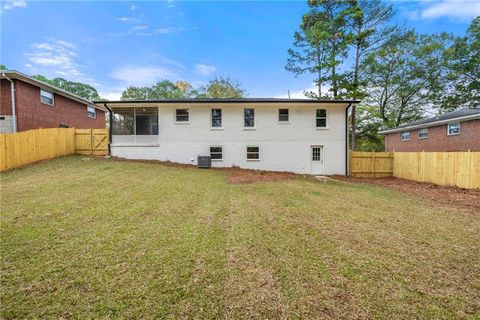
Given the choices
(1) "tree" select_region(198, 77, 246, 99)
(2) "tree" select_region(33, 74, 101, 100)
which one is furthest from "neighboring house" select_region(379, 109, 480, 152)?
(2) "tree" select_region(33, 74, 101, 100)

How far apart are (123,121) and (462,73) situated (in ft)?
106

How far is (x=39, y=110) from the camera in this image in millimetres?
15414

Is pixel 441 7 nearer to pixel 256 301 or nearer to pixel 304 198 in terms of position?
pixel 304 198

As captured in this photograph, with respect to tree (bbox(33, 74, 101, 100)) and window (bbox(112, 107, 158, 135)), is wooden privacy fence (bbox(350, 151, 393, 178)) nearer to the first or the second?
window (bbox(112, 107, 158, 135))

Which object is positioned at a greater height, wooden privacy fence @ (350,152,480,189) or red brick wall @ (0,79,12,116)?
red brick wall @ (0,79,12,116)

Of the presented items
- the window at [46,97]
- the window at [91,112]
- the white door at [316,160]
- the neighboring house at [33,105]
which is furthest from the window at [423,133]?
the window at [91,112]

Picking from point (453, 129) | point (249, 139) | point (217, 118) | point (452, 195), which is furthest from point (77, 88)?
point (453, 129)

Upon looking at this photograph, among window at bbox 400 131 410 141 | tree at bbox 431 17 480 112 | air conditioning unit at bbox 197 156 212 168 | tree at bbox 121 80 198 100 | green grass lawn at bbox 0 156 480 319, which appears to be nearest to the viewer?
green grass lawn at bbox 0 156 480 319

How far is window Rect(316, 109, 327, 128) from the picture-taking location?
52.6 ft

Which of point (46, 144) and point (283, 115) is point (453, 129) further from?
point (46, 144)

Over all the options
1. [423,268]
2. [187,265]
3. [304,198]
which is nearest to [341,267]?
[423,268]

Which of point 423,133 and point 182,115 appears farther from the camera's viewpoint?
point 423,133

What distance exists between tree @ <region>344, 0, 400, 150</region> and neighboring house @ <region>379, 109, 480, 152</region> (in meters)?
5.46

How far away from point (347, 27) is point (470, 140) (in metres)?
14.4
